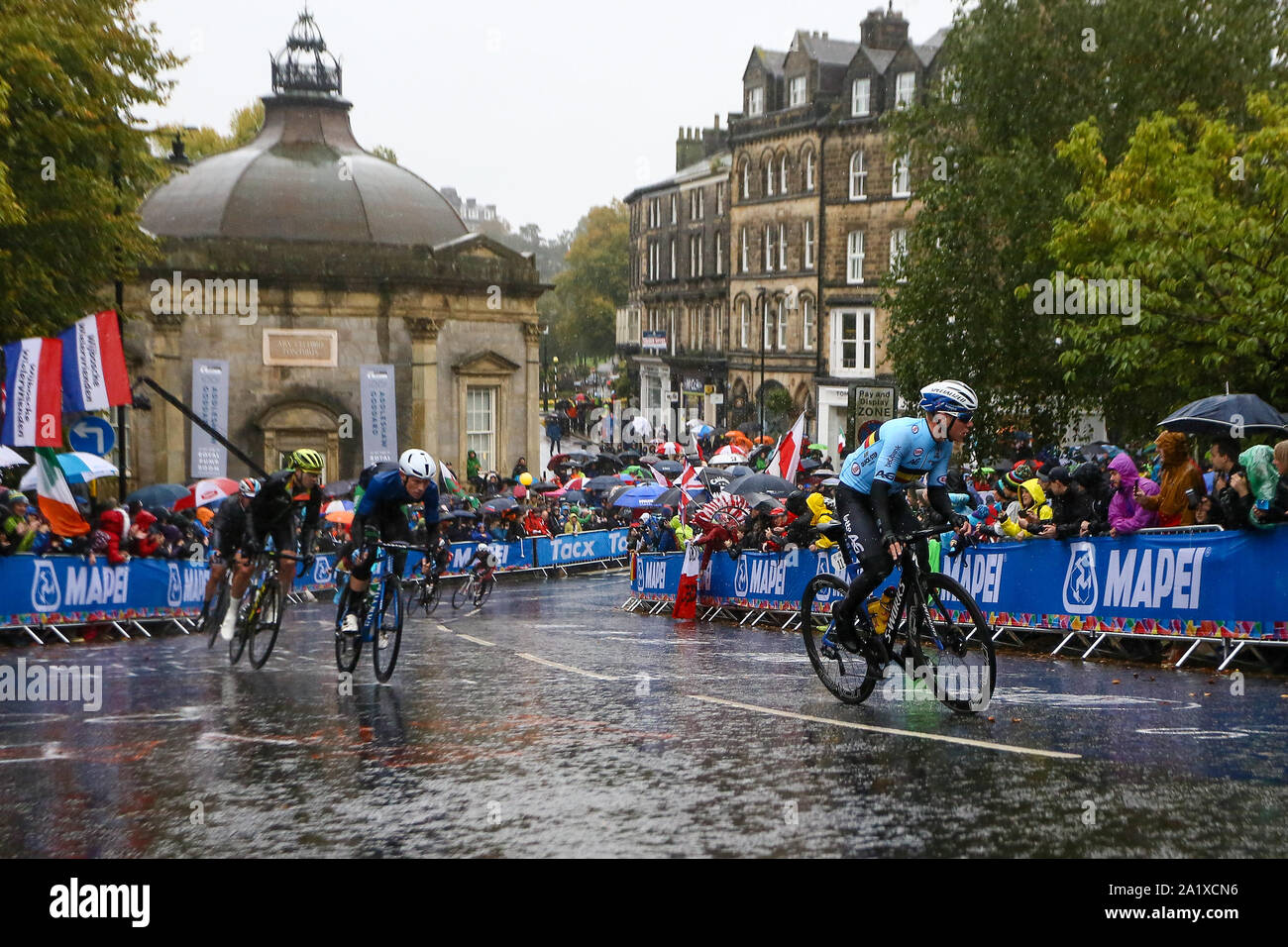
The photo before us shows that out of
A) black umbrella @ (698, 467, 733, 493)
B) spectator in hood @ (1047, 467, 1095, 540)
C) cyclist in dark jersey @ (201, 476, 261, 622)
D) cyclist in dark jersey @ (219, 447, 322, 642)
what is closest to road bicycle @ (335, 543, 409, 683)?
cyclist in dark jersey @ (219, 447, 322, 642)

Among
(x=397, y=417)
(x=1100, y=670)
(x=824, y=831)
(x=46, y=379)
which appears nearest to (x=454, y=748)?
(x=824, y=831)

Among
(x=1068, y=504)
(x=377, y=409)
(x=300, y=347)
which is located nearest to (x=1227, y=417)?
(x=1068, y=504)

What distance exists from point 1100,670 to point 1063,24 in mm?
23947

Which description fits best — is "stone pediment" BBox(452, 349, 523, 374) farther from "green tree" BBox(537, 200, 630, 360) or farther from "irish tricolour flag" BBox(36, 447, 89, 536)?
"green tree" BBox(537, 200, 630, 360)

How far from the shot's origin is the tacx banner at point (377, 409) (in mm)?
40594

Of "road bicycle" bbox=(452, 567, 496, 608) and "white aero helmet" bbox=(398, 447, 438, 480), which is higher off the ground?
"white aero helmet" bbox=(398, 447, 438, 480)

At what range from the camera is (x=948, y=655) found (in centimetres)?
885

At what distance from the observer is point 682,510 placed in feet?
83.5

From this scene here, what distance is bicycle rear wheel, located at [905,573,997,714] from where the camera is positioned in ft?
28.6

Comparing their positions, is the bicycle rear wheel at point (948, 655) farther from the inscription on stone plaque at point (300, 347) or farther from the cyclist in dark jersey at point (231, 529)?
the inscription on stone plaque at point (300, 347)

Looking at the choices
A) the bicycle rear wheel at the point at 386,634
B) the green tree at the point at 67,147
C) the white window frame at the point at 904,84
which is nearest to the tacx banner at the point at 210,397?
the green tree at the point at 67,147

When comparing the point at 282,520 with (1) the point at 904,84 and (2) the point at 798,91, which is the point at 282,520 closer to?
(1) the point at 904,84

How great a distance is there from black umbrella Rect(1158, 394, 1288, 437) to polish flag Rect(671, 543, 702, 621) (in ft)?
27.0
